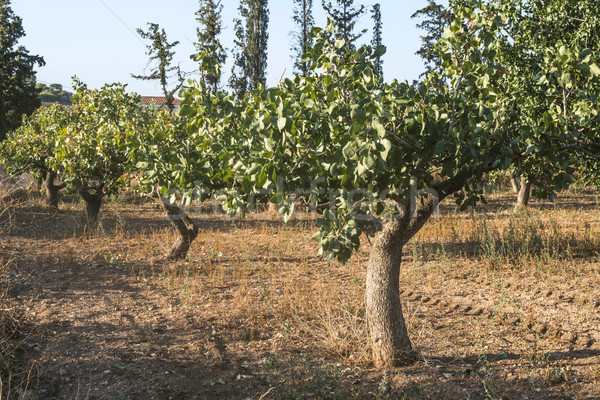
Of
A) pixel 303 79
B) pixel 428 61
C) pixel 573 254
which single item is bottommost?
pixel 573 254

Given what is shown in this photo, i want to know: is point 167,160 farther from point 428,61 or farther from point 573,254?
point 428,61

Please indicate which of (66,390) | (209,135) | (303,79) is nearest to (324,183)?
(303,79)

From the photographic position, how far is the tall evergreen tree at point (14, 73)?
24438 mm

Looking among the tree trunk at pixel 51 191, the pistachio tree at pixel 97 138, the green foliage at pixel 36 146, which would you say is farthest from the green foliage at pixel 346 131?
the tree trunk at pixel 51 191

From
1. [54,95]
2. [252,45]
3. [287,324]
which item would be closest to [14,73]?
[252,45]

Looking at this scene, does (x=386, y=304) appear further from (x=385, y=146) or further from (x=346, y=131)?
(x=385, y=146)

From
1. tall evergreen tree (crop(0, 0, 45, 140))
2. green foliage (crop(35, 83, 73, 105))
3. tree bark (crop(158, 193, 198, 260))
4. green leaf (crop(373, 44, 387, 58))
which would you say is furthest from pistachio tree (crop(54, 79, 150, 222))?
green foliage (crop(35, 83, 73, 105))

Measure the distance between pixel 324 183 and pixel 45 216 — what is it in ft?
42.1

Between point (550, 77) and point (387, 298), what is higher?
point (550, 77)

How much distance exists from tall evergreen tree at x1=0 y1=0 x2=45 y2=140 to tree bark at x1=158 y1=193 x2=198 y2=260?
63.7 ft

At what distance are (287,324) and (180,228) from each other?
3799mm

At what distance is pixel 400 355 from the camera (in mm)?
4570

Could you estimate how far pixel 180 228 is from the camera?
8.58 meters

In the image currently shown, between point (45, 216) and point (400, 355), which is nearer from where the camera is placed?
point (400, 355)
